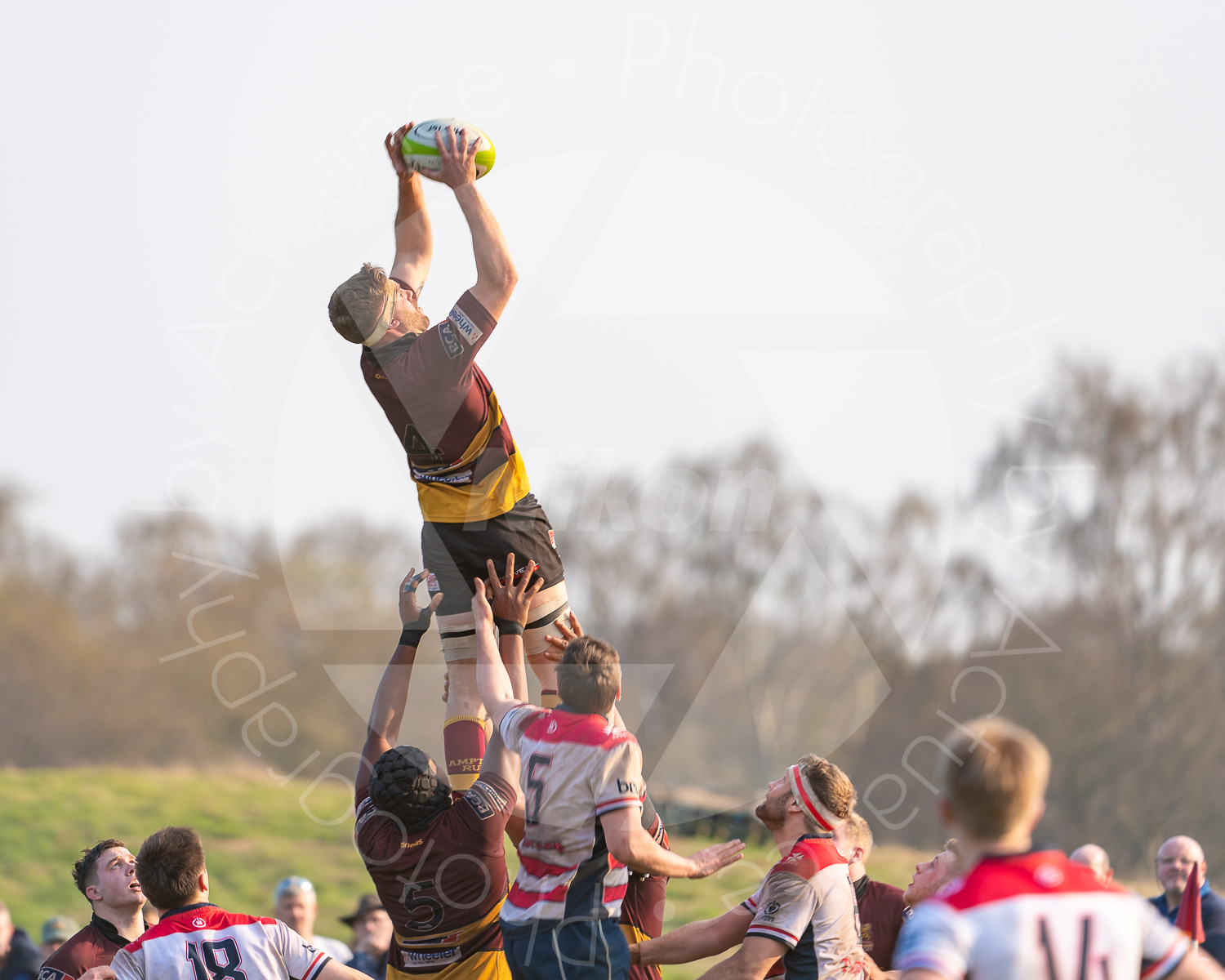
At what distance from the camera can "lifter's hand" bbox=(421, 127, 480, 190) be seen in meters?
6.04

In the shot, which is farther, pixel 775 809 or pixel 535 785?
pixel 775 809

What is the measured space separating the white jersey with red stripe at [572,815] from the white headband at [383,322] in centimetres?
235

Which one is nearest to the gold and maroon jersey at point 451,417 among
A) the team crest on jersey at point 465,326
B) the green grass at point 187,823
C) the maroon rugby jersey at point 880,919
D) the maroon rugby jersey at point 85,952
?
the team crest on jersey at point 465,326

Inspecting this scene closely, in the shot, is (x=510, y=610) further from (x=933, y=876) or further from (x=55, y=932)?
(x=55, y=932)

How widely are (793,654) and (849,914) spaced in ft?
107

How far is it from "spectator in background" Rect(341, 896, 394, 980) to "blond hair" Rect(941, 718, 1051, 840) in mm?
7495

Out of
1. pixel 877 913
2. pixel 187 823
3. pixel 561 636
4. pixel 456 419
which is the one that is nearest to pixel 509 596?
pixel 561 636

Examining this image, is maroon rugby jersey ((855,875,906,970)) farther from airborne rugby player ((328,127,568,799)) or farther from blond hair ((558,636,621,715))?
blond hair ((558,636,621,715))

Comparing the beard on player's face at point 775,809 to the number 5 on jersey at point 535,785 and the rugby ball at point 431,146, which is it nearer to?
the number 5 on jersey at point 535,785

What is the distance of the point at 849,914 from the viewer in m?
5.30

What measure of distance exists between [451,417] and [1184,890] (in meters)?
5.21

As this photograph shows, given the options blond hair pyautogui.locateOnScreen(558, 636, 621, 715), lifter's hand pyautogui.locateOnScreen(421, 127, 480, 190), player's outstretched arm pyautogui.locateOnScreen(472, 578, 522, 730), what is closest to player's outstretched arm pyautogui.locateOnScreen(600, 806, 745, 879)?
blond hair pyautogui.locateOnScreen(558, 636, 621, 715)

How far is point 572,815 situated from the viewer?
4.93 m

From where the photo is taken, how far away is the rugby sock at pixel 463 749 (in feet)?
21.6
